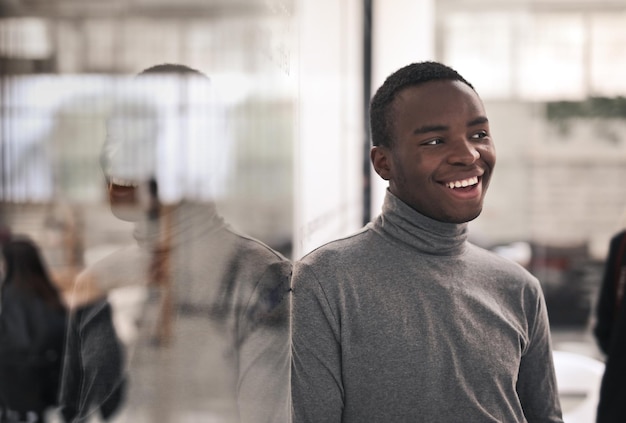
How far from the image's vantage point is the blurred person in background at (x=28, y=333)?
141 cm

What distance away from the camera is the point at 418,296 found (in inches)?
48.6

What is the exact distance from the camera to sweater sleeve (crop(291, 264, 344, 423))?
3.86ft

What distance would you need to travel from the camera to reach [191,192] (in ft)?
2.93

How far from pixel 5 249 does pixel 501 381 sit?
800 mm

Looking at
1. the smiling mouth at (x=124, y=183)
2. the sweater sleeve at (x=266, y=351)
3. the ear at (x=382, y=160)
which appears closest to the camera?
the smiling mouth at (x=124, y=183)

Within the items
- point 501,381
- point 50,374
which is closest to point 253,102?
point 501,381

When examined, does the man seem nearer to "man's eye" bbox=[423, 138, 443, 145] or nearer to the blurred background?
"man's eye" bbox=[423, 138, 443, 145]

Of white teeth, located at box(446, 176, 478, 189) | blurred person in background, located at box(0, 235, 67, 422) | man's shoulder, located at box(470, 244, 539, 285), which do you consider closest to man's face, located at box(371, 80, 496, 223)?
white teeth, located at box(446, 176, 478, 189)

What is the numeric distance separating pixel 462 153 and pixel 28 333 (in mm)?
1056

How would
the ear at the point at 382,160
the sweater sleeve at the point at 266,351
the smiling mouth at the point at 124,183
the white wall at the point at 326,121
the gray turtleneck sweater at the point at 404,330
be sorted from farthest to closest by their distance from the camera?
the white wall at the point at 326,121 < the ear at the point at 382,160 < the gray turtleneck sweater at the point at 404,330 < the sweater sleeve at the point at 266,351 < the smiling mouth at the point at 124,183

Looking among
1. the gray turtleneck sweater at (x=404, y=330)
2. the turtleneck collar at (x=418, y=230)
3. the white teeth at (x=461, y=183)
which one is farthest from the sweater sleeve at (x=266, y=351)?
the white teeth at (x=461, y=183)

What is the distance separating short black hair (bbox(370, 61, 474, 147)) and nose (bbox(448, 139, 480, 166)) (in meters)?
0.10

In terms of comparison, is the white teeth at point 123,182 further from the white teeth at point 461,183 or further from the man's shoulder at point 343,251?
the white teeth at point 461,183

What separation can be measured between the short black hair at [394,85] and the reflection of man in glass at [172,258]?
0.37 meters
